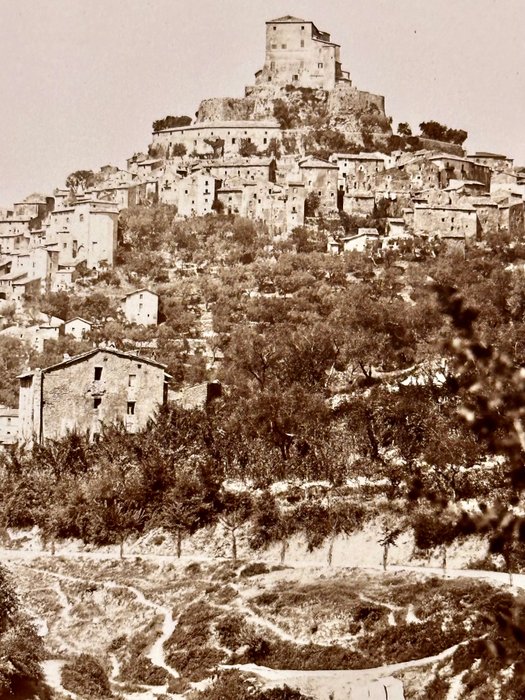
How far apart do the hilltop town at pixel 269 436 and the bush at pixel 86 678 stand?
0.28ft

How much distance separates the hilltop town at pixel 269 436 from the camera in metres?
22.1

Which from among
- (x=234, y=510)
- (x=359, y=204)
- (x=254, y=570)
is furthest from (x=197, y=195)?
(x=254, y=570)

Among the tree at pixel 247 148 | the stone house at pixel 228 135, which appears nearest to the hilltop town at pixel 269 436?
→ the tree at pixel 247 148

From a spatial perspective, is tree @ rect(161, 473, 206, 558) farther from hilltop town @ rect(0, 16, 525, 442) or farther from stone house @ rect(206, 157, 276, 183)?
stone house @ rect(206, 157, 276, 183)

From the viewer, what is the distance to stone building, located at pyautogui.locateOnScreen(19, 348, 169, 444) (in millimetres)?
38125

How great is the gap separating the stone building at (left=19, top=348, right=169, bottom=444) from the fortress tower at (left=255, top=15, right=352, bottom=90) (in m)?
53.0

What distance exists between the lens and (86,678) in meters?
23.1

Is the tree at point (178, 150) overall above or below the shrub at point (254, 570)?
above

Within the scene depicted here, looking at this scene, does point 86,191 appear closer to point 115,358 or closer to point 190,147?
point 190,147

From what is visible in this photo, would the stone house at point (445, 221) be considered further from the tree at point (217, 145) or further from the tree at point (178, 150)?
the tree at point (178, 150)

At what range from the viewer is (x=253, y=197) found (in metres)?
69.8

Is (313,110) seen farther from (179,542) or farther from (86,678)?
(86,678)

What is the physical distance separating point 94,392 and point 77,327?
725 inches

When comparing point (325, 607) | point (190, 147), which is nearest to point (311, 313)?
point (325, 607)
